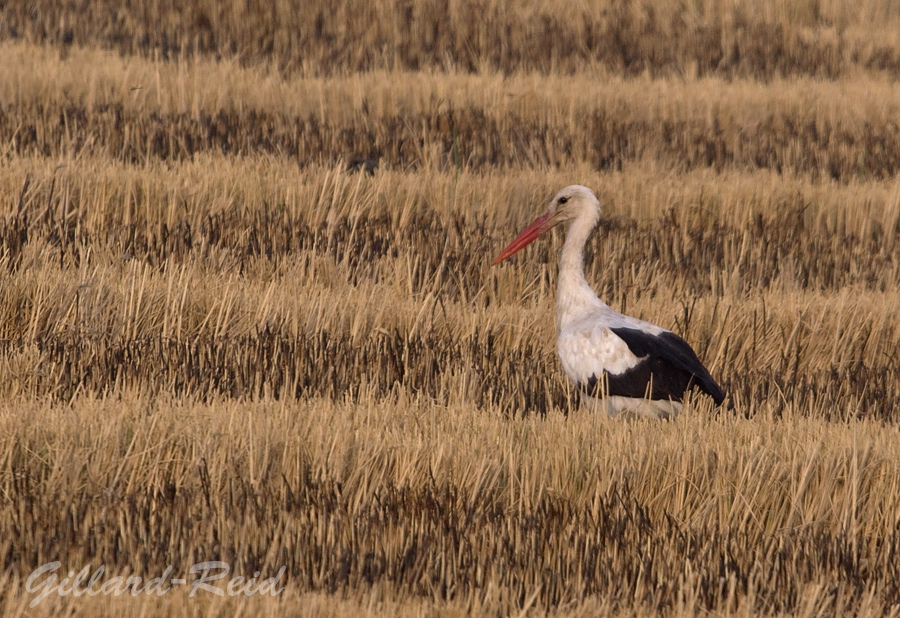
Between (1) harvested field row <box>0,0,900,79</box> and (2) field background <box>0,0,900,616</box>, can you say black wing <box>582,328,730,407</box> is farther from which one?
(1) harvested field row <box>0,0,900,79</box>

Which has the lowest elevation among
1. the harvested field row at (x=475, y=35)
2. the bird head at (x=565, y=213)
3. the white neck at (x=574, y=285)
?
the white neck at (x=574, y=285)

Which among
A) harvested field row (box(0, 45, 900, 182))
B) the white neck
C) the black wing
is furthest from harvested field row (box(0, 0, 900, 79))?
the black wing

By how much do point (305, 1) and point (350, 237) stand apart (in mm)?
6326

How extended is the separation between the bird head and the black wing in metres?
1.12

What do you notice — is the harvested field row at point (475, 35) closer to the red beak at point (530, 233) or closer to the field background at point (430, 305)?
the field background at point (430, 305)

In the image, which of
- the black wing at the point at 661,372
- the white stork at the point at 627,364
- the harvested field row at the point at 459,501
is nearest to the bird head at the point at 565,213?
the white stork at the point at 627,364

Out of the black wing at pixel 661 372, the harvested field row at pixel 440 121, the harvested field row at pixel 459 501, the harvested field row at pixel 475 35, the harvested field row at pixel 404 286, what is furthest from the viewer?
the harvested field row at pixel 475 35

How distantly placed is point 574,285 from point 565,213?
619 millimetres

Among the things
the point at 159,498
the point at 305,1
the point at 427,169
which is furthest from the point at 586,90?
the point at 159,498

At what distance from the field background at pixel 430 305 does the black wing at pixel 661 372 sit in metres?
0.20

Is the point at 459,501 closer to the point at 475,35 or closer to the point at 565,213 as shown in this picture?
the point at 565,213

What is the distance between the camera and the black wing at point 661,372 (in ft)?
15.8

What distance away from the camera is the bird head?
593cm

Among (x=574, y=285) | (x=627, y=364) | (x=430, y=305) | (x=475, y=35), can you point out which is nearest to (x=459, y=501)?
(x=627, y=364)
